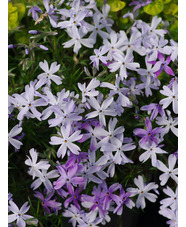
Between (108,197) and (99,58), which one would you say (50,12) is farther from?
(108,197)

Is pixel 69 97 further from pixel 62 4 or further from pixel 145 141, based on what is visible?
pixel 62 4

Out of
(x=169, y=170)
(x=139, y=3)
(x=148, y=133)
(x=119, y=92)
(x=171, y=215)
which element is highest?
(x=139, y=3)

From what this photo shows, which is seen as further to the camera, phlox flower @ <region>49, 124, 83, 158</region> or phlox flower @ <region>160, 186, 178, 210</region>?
phlox flower @ <region>160, 186, 178, 210</region>

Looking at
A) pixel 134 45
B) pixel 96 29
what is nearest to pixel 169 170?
pixel 134 45

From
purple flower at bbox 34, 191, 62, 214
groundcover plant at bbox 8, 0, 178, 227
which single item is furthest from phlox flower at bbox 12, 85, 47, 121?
purple flower at bbox 34, 191, 62, 214

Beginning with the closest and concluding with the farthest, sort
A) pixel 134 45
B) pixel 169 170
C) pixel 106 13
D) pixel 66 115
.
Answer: pixel 66 115, pixel 169 170, pixel 134 45, pixel 106 13

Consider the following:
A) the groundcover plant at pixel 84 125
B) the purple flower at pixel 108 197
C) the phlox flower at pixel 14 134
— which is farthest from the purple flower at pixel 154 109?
the phlox flower at pixel 14 134

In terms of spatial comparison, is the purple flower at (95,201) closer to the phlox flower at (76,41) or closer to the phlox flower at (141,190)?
the phlox flower at (141,190)

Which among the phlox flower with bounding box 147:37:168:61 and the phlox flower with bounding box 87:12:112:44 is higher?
the phlox flower with bounding box 87:12:112:44

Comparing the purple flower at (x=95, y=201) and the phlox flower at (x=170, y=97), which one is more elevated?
the phlox flower at (x=170, y=97)

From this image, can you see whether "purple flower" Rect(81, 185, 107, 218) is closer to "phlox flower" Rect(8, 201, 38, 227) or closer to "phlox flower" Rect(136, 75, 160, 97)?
"phlox flower" Rect(8, 201, 38, 227)
